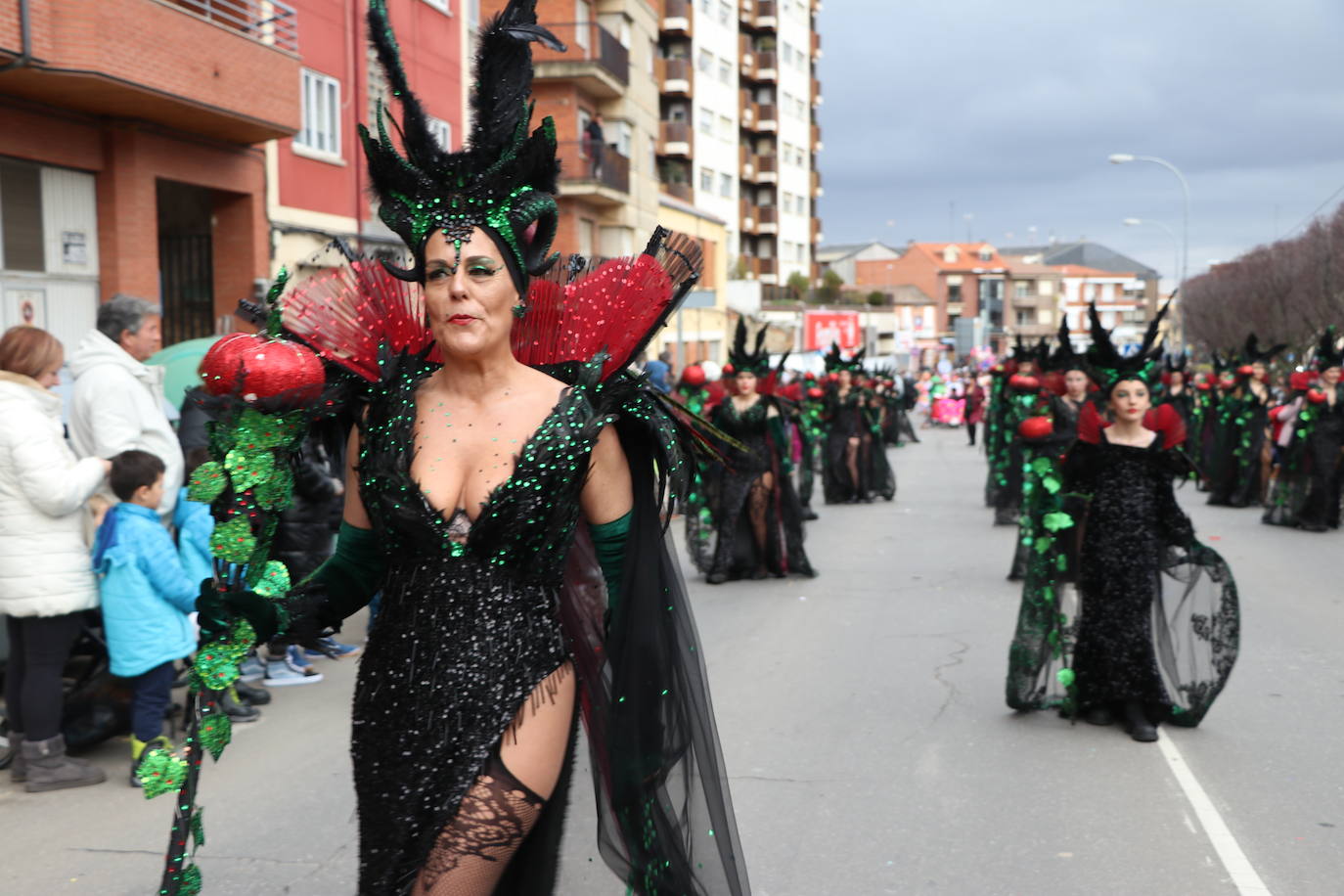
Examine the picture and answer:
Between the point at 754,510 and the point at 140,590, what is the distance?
6.43 metres

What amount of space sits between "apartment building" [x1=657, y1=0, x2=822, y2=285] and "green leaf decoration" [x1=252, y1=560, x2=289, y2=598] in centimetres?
4088

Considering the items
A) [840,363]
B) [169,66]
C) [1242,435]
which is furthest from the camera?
[840,363]

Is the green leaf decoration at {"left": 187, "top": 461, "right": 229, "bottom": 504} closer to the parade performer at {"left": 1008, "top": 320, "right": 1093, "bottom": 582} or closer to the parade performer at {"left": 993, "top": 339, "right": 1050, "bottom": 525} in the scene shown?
the parade performer at {"left": 1008, "top": 320, "right": 1093, "bottom": 582}

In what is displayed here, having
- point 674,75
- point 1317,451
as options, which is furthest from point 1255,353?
point 674,75

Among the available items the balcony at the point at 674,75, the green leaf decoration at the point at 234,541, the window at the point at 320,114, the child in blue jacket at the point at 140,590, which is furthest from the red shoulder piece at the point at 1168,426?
the balcony at the point at 674,75

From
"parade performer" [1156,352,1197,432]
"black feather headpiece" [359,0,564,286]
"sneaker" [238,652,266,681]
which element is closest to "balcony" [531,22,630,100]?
"parade performer" [1156,352,1197,432]

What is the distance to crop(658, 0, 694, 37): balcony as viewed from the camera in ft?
167

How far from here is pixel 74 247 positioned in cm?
1347

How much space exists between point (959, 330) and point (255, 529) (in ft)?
255

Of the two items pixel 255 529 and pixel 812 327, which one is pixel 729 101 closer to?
pixel 812 327

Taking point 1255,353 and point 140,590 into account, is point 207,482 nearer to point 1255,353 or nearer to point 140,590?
point 140,590

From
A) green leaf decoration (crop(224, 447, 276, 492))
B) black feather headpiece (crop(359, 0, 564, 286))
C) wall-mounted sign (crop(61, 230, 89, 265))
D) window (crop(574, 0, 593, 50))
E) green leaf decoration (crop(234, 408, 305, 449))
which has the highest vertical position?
window (crop(574, 0, 593, 50))

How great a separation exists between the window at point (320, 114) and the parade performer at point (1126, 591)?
13940mm

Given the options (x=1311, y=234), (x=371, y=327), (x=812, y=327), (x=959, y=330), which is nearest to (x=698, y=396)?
(x=371, y=327)
